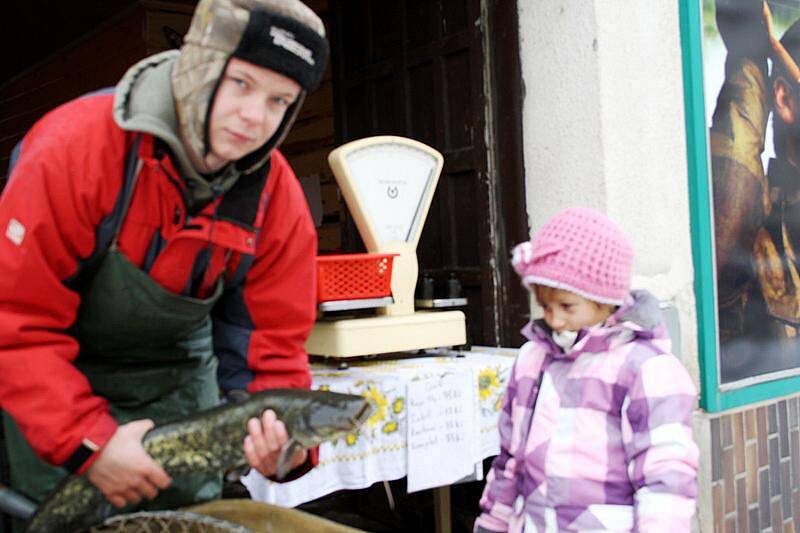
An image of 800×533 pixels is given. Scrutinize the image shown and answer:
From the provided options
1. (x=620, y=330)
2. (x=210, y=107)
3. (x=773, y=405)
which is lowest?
(x=773, y=405)

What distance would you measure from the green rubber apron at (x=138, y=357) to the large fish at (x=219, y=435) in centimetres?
18

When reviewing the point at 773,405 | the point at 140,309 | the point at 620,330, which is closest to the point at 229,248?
the point at 140,309

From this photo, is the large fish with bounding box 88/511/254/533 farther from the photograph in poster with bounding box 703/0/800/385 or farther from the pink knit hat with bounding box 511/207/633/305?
the photograph in poster with bounding box 703/0/800/385

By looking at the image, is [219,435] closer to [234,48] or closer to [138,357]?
[138,357]

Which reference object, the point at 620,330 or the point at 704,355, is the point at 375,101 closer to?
the point at 704,355

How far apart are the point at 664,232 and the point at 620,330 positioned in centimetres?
155

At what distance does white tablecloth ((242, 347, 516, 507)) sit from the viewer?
220 cm

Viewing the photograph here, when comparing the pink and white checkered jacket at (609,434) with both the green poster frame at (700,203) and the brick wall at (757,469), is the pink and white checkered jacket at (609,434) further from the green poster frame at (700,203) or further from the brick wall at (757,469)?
the brick wall at (757,469)

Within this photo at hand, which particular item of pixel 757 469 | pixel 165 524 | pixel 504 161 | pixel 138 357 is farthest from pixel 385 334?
pixel 757 469

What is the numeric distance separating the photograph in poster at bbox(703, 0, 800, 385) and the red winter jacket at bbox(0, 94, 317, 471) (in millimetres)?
2341

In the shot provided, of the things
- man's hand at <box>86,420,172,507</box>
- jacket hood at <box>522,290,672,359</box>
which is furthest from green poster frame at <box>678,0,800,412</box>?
man's hand at <box>86,420,172,507</box>

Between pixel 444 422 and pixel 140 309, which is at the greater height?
pixel 140 309

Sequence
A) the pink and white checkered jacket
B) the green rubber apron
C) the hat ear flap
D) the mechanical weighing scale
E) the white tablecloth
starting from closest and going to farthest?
1. the green rubber apron
2. the pink and white checkered jacket
3. the hat ear flap
4. the white tablecloth
5. the mechanical weighing scale

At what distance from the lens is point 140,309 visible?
4.50 feet
